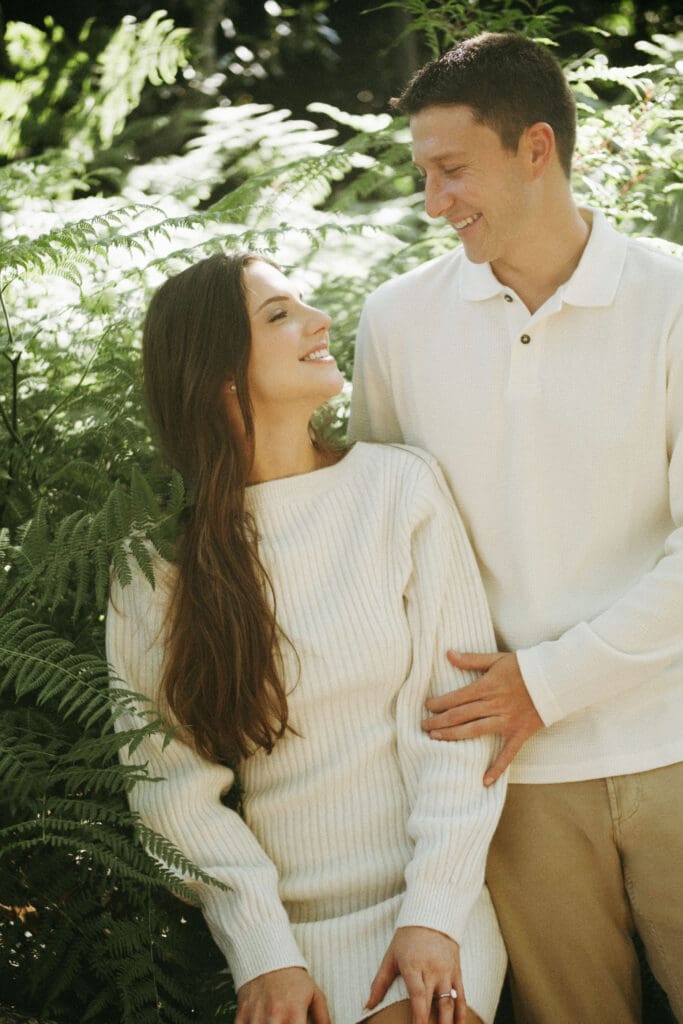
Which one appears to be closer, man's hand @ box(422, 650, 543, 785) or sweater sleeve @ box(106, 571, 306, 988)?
sweater sleeve @ box(106, 571, 306, 988)

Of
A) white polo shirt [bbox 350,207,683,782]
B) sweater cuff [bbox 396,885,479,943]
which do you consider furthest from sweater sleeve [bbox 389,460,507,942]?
white polo shirt [bbox 350,207,683,782]

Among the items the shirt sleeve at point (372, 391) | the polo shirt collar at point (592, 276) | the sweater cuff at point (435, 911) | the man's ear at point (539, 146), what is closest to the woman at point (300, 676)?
the sweater cuff at point (435, 911)

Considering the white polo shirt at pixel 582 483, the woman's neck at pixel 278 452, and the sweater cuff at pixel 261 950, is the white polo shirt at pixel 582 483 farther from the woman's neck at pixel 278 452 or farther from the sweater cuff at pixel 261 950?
the sweater cuff at pixel 261 950

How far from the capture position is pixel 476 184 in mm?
2510

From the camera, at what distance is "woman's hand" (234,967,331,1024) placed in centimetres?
202

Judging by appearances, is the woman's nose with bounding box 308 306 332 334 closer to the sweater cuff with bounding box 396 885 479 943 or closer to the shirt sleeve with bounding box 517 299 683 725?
the shirt sleeve with bounding box 517 299 683 725

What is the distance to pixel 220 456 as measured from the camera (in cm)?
245

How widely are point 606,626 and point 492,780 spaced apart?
1.38ft

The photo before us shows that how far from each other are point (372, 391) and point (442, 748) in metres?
0.99

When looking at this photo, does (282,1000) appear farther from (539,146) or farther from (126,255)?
(126,255)

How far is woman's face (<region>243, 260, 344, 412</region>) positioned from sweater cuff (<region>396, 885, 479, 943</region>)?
1.15 meters

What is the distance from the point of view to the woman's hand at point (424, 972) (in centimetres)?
199

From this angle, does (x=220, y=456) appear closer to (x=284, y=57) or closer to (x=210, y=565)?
(x=210, y=565)

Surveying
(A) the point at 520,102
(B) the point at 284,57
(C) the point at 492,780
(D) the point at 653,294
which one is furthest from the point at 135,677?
(B) the point at 284,57
